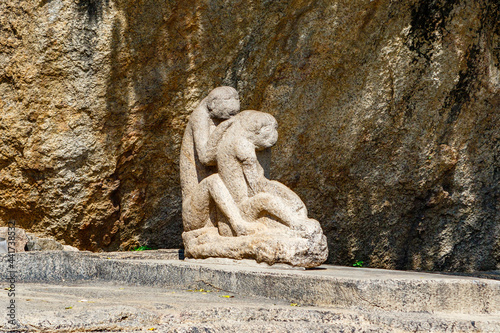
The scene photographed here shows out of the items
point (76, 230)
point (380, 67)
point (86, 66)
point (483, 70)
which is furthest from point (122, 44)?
point (483, 70)

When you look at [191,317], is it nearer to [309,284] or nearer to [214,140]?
[309,284]

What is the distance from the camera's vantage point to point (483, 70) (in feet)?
28.3

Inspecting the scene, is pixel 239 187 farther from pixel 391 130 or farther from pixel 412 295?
pixel 391 130

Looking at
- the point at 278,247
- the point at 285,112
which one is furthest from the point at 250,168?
the point at 285,112

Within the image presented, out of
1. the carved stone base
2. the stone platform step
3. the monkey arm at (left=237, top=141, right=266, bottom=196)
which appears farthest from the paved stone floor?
the monkey arm at (left=237, top=141, right=266, bottom=196)

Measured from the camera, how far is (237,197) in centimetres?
627

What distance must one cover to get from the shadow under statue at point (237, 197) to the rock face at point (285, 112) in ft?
5.18

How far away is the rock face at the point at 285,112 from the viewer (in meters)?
7.70

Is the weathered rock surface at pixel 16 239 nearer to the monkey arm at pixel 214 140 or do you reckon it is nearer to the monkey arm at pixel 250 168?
the monkey arm at pixel 214 140

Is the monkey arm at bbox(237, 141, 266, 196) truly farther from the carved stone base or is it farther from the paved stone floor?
the paved stone floor

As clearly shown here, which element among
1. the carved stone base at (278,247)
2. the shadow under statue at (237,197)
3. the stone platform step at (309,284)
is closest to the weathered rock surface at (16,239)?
the stone platform step at (309,284)

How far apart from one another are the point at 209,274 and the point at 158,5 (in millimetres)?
3874

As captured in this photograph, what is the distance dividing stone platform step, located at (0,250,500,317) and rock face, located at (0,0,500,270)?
2.48 metres

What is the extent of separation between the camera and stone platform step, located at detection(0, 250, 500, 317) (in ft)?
14.3
